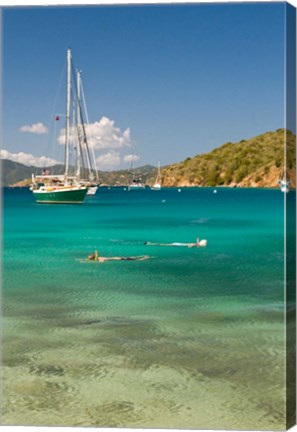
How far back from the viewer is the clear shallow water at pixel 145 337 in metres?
4.81

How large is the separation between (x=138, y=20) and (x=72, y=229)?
10.1 metres

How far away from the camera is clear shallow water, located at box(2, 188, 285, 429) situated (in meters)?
4.81

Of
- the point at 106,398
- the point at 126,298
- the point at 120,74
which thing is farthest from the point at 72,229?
the point at 106,398

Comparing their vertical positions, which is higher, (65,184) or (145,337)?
(65,184)

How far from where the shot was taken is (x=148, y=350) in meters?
6.01

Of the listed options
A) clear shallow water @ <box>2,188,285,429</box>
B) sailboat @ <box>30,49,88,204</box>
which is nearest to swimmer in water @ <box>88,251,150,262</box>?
clear shallow water @ <box>2,188,285,429</box>

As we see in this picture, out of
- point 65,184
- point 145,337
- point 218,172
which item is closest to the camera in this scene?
point 145,337

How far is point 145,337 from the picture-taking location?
6398 millimetres

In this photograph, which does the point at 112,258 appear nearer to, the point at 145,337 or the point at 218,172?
the point at 145,337

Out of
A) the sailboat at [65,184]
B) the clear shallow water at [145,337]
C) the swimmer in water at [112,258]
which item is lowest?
the clear shallow water at [145,337]

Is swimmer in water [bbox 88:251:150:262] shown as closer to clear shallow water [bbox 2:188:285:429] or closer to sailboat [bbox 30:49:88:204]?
clear shallow water [bbox 2:188:285:429]

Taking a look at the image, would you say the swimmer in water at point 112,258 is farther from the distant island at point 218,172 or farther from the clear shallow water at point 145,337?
the distant island at point 218,172

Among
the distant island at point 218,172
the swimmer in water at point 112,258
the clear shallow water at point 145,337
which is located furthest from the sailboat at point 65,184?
the swimmer in water at point 112,258

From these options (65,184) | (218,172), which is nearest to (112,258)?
(65,184)
